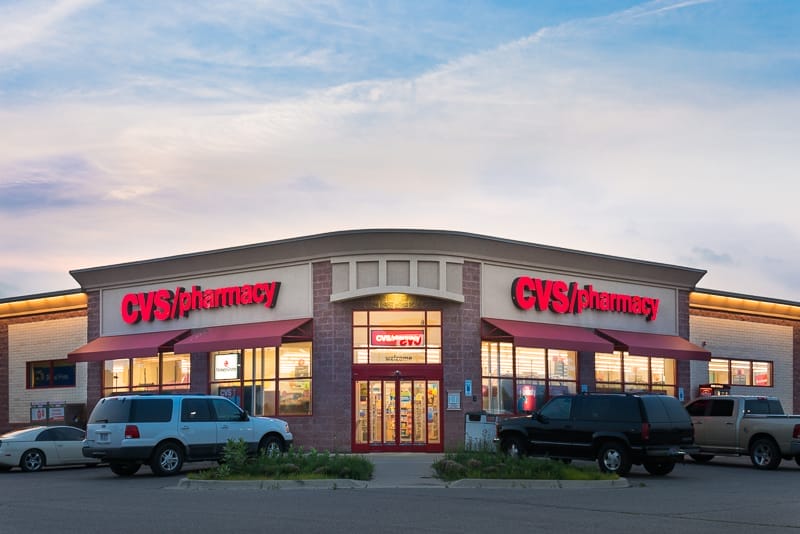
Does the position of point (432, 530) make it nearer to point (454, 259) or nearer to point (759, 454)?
point (759, 454)

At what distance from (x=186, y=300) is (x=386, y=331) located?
8.18m

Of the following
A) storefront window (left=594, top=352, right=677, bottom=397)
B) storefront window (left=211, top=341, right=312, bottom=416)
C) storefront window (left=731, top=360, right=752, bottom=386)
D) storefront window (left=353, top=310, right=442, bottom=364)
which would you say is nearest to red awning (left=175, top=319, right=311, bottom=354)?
storefront window (left=211, top=341, right=312, bottom=416)

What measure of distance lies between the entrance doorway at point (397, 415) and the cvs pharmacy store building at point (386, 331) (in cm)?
4

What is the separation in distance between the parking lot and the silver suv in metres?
1.31

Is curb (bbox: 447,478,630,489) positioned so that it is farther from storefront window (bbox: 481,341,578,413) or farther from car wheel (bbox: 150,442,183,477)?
storefront window (bbox: 481,341,578,413)

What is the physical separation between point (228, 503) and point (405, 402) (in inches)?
650

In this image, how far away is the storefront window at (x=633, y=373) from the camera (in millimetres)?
39750

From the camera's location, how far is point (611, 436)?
2569cm

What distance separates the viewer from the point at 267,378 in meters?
36.8

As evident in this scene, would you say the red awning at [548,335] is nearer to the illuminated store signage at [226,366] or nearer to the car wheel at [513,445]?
the car wheel at [513,445]

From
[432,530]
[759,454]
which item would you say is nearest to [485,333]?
[759,454]

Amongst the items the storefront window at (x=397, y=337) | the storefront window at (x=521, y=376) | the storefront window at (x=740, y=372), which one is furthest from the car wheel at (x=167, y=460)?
the storefront window at (x=740, y=372)

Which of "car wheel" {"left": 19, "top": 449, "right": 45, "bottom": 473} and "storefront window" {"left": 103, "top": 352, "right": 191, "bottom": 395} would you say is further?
"storefront window" {"left": 103, "top": 352, "right": 191, "bottom": 395}

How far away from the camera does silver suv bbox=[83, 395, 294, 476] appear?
85.4 ft
